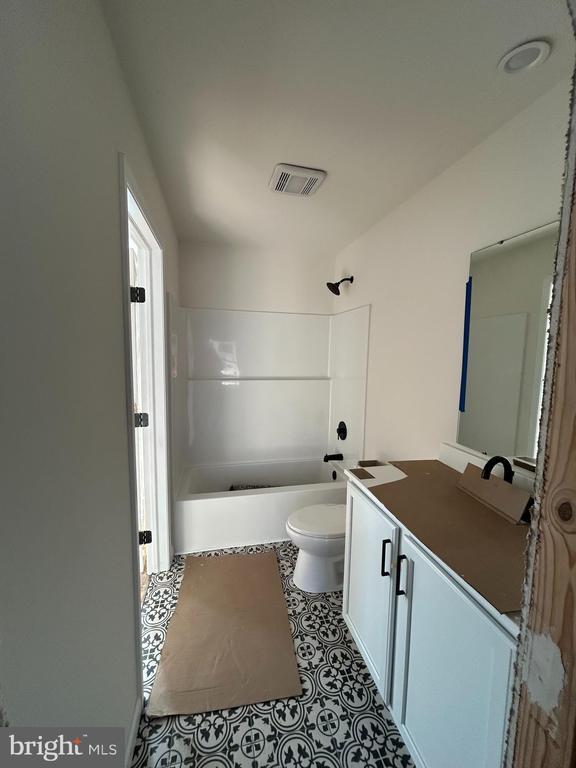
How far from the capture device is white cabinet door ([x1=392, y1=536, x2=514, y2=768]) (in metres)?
0.70

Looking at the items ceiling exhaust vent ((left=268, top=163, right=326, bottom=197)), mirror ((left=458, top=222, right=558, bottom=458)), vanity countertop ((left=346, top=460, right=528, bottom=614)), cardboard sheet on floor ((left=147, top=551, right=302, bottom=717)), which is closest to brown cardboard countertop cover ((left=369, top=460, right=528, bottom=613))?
vanity countertop ((left=346, top=460, right=528, bottom=614))

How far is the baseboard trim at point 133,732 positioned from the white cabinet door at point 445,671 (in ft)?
3.04

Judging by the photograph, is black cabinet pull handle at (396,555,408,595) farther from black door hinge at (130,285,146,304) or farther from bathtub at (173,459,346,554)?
black door hinge at (130,285,146,304)

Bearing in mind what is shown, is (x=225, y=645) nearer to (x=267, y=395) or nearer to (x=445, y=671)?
(x=445, y=671)

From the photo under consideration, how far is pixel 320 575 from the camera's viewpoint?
186cm

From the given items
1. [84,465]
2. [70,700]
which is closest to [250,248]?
[84,465]

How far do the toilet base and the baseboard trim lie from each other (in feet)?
3.10

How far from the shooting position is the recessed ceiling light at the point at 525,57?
946 millimetres

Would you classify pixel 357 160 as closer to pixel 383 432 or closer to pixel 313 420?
pixel 383 432

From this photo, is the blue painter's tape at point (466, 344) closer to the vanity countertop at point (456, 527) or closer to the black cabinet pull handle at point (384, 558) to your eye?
the vanity countertop at point (456, 527)

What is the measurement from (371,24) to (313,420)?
2.72 meters

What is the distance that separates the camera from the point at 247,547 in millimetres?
2281

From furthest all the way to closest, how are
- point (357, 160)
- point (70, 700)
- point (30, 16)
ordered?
point (357, 160), point (70, 700), point (30, 16)

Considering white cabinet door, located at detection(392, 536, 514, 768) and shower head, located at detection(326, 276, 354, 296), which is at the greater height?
shower head, located at detection(326, 276, 354, 296)
